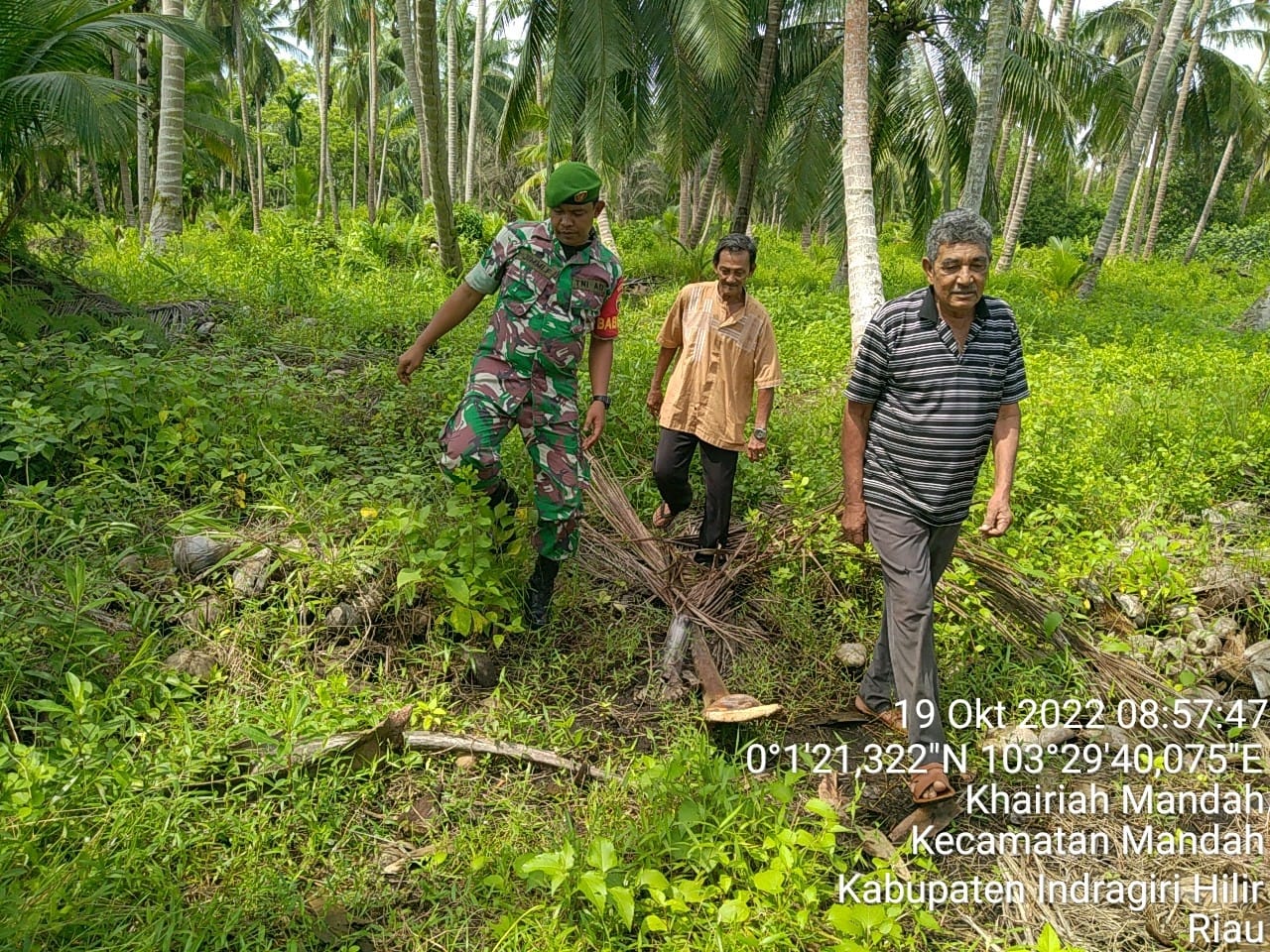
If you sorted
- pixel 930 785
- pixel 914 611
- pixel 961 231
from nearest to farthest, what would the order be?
pixel 930 785 < pixel 961 231 < pixel 914 611

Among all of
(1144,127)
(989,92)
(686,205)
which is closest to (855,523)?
(989,92)

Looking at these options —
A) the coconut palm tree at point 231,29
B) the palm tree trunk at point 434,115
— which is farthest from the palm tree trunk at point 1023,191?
the coconut palm tree at point 231,29

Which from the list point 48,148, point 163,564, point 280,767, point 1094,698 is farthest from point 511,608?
point 48,148

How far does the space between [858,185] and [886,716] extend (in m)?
3.95

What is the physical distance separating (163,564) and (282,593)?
0.52 m

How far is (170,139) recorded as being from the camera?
8.60 m

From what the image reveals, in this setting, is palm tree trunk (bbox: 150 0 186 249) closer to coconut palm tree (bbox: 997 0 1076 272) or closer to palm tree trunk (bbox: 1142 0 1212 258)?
coconut palm tree (bbox: 997 0 1076 272)

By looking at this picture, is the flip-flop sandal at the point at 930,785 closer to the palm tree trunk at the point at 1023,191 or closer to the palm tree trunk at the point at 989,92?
the palm tree trunk at the point at 989,92

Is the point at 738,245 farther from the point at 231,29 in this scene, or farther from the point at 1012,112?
the point at 231,29

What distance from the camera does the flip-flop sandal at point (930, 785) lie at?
2564 mm

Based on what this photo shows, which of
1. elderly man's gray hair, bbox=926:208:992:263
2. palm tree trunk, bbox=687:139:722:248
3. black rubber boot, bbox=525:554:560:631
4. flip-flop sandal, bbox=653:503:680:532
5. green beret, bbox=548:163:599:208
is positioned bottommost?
black rubber boot, bbox=525:554:560:631

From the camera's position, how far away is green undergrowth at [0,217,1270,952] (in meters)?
2.20

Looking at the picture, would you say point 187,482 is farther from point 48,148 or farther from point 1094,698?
point 48,148

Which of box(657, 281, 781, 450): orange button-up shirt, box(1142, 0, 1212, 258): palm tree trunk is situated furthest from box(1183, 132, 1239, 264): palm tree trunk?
box(657, 281, 781, 450): orange button-up shirt
